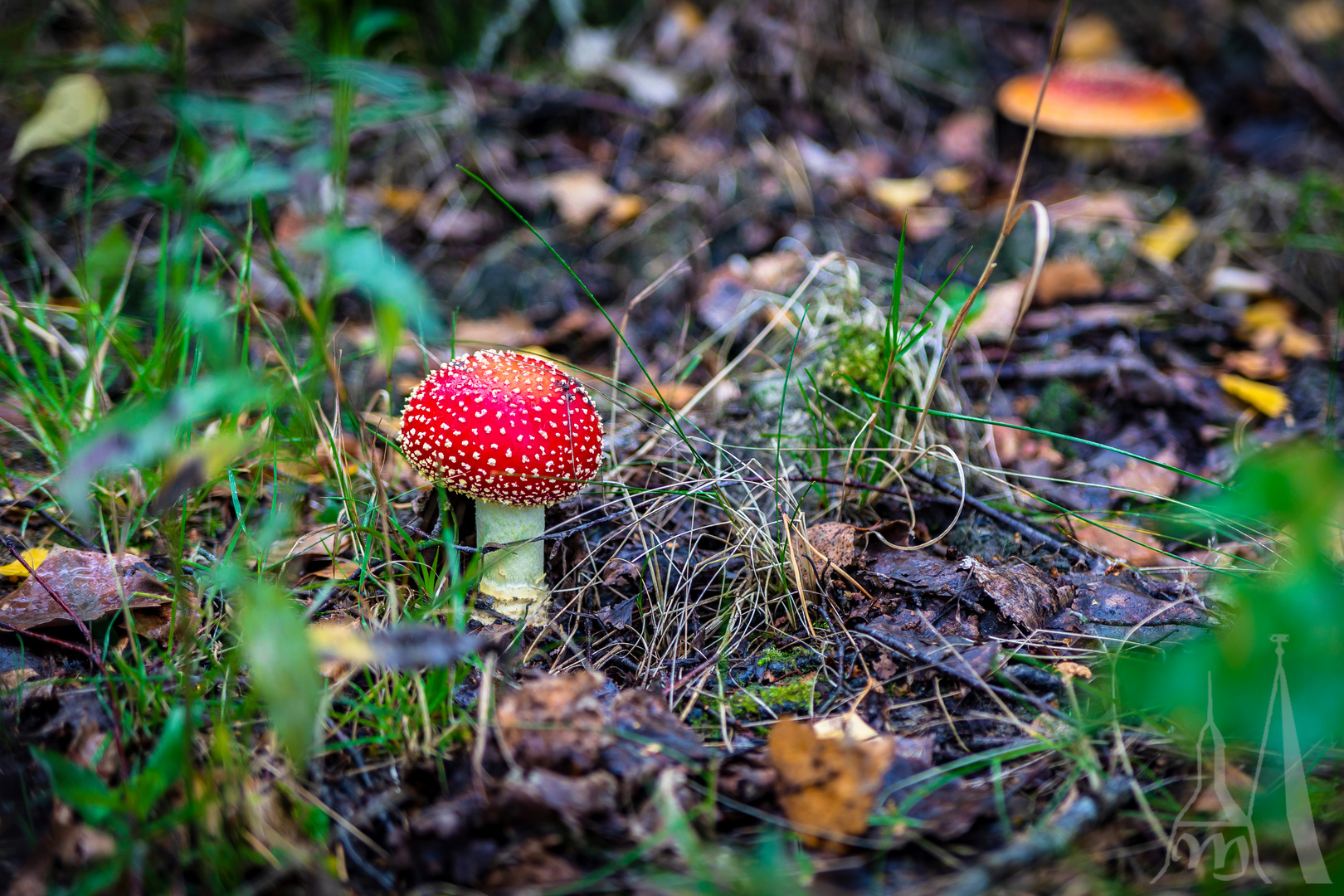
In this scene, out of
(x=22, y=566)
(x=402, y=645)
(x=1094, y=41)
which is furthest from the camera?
(x=1094, y=41)

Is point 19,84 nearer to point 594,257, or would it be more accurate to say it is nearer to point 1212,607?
point 594,257

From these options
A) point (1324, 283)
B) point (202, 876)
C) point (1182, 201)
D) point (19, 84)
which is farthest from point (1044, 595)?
point (19, 84)

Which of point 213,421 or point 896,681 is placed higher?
point 213,421

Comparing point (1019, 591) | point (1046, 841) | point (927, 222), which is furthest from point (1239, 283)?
point (1046, 841)

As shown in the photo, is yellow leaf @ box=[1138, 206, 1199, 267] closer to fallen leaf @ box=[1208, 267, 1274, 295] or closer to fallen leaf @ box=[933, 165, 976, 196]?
fallen leaf @ box=[1208, 267, 1274, 295]

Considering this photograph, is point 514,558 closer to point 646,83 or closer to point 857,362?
point 857,362

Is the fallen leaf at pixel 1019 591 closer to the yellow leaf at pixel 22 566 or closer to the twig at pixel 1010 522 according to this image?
the twig at pixel 1010 522

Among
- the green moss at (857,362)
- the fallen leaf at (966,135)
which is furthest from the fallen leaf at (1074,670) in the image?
the fallen leaf at (966,135)
